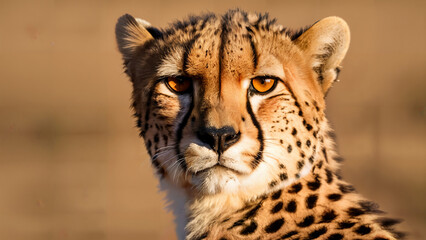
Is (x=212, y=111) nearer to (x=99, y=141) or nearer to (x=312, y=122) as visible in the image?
(x=312, y=122)

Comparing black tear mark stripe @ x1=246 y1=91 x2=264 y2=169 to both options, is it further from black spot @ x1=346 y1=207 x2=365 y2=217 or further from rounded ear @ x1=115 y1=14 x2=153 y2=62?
rounded ear @ x1=115 y1=14 x2=153 y2=62

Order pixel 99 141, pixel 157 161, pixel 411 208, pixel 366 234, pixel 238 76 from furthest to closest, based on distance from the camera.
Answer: pixel 99 141 → pixel 411 208 → pixel 157 161 → pixel 238 76 → pixel 366 234

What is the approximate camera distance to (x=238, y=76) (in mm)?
1533

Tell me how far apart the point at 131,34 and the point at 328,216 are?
77cm

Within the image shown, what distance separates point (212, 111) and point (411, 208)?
9.34 ft

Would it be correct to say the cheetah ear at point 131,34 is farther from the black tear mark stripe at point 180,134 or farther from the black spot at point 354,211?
the black spot at point 354,211

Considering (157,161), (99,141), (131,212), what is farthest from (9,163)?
(157,161)

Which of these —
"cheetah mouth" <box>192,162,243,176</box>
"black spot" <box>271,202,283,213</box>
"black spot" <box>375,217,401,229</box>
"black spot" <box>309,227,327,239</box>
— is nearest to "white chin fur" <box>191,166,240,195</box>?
"cheetah mouth" <box>192,162,243,176</box>

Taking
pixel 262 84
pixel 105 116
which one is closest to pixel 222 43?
pixel 262 84

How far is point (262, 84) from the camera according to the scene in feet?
5.15

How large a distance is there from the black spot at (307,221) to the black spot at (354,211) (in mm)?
89

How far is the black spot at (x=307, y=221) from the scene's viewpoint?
1486 mm

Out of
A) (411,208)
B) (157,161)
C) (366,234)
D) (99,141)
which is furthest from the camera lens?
(99,141)

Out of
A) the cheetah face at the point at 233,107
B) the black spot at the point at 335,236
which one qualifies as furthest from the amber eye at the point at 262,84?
the black spot at the point at 335,236
